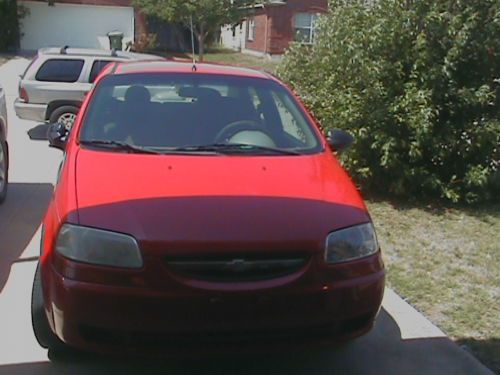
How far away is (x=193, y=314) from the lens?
2.46 metres

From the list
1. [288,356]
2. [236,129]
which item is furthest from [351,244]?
[236,129]

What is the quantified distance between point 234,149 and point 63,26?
28700mm

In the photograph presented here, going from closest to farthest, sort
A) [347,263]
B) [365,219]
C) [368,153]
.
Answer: [347,263] → [365,219] → [368,153]

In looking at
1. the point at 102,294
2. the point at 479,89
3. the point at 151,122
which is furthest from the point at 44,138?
the point at 102,294

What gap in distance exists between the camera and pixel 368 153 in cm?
627

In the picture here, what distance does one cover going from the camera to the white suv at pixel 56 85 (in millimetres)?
9141

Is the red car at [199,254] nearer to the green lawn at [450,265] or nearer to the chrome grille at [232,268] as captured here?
the chrome grille at [232,268]

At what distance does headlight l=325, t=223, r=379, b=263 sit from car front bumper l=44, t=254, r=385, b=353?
0.22 ft

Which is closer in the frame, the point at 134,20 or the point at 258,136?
the point at 258,136

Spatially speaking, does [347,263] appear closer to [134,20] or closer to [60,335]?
[60,335]

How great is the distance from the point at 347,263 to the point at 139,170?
4.11 ft

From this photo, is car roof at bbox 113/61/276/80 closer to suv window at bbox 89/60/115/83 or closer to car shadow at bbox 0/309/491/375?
car shadow at bbox 0/309/491/375

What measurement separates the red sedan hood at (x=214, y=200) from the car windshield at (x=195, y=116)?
0.23 metres

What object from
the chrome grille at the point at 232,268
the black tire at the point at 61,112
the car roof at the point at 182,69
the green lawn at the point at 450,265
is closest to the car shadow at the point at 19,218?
the car roof at the point at 182,69
